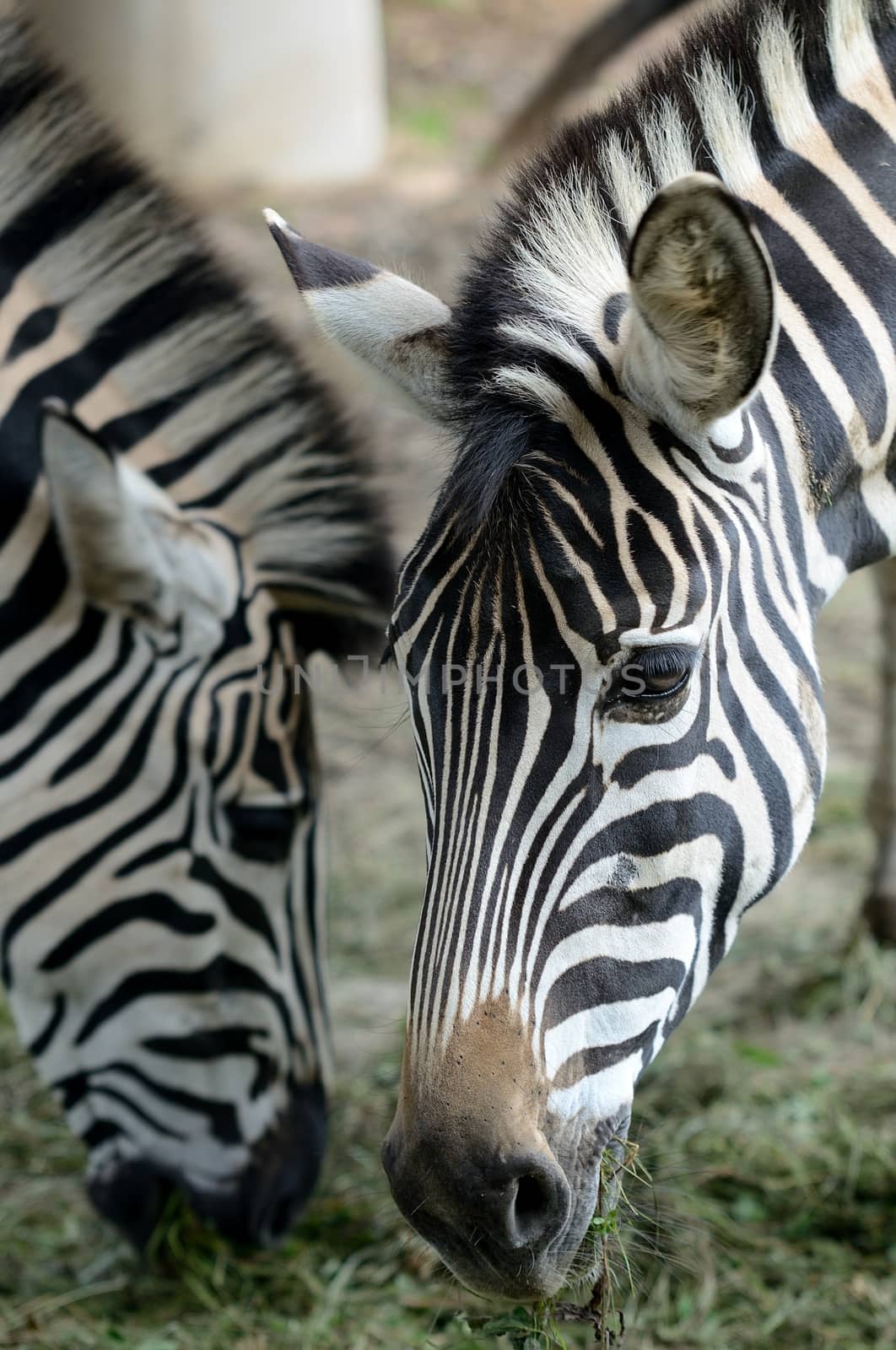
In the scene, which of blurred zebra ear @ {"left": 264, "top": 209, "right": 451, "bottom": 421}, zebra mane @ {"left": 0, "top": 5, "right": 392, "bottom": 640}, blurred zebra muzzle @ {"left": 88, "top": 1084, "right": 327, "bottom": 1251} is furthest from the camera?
zebra mane @ {"left": 0, "top": 5, "right": 392, "bottom": 640}

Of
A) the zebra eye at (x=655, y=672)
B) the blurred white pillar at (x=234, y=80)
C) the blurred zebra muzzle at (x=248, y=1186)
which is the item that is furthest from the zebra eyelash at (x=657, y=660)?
the blurred white pillar at (x=234, y=80)

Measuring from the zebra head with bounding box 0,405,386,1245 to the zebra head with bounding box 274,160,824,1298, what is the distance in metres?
1.27

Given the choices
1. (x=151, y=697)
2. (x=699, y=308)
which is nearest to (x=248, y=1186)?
(x=151, y=697)

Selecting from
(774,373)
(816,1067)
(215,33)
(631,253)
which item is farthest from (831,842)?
(215,33)

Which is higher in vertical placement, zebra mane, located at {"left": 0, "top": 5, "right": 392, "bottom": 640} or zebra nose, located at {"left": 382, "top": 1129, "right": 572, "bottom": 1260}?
zebra mane, located at {"left": 0, "top": 5, "right": 392, "bottom": 640}

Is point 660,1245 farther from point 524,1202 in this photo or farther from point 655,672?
point 655,672

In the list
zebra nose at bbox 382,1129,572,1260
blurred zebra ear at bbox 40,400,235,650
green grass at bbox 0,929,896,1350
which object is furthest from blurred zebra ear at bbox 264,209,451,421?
green grass at bbox 0,929,896,1350

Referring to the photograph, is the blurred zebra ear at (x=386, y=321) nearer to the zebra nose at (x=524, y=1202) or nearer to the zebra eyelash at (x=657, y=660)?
Result: the zebra eyelash at (x=657, y=660)

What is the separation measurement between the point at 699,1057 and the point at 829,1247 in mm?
892

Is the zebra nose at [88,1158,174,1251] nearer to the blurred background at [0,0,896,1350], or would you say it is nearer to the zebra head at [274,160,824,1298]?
the blurred background at [0,0,896,1350]

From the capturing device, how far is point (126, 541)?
3.34 m

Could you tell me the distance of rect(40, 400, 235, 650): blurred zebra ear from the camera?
3277 mm

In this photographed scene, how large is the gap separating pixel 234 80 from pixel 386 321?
1387 centimetres

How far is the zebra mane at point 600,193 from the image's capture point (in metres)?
2.23
